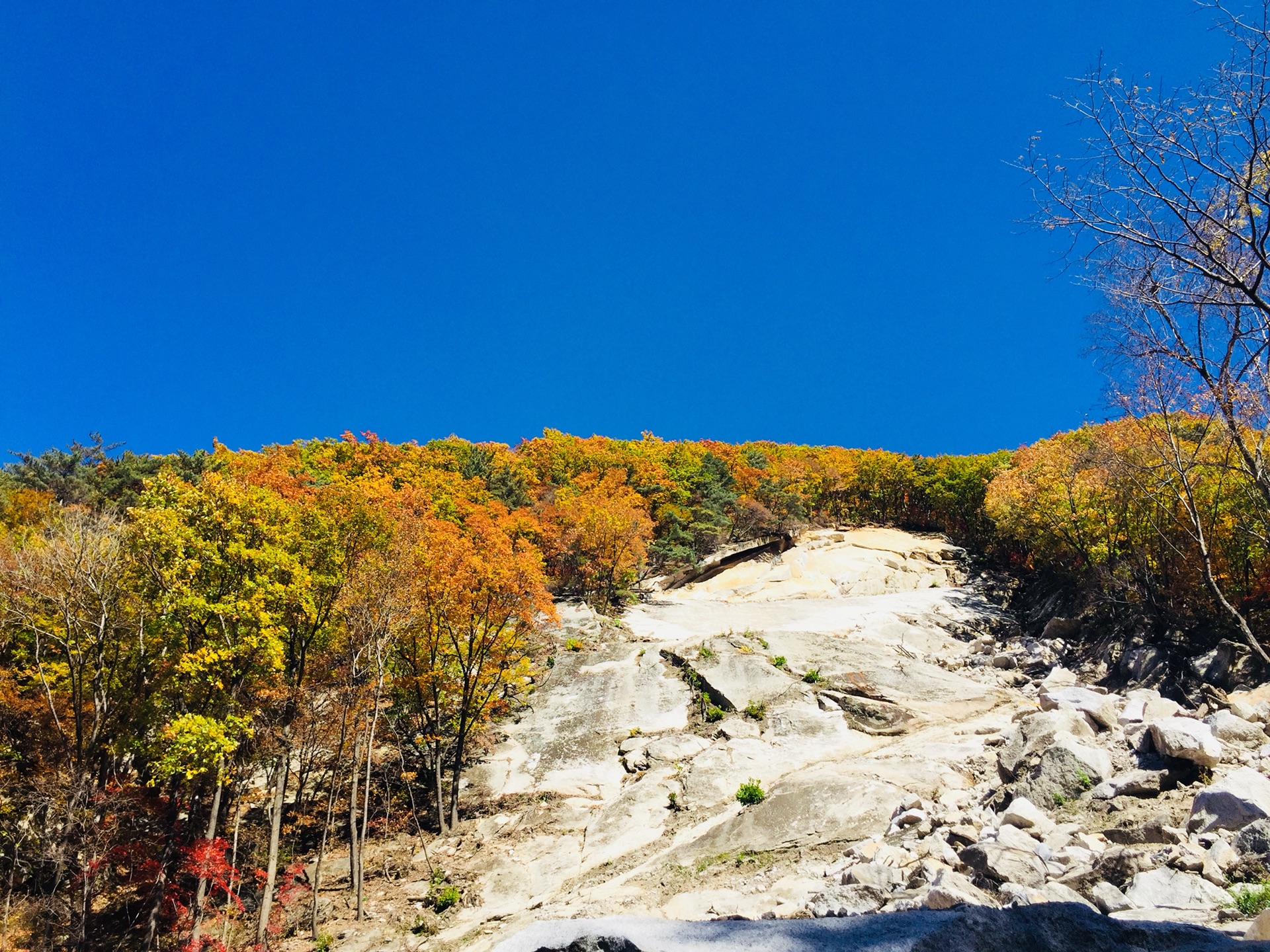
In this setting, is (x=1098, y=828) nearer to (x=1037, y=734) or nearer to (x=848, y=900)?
(x=1037, y=734)

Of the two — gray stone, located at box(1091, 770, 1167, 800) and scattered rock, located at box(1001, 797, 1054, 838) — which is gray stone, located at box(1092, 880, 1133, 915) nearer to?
scattered rock, located at box(1001, 797, 1054, 838)

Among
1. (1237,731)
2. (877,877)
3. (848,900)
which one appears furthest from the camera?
(1237,731)

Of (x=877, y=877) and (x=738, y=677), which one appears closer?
(x=877, y=877)

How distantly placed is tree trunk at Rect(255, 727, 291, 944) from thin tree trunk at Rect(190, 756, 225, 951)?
1332 millimetres

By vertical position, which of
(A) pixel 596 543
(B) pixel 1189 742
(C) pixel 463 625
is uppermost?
(A) pixel 596 543

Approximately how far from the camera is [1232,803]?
27.2 feet

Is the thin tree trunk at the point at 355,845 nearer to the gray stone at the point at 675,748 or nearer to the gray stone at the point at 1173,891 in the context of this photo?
the gray stone at the point at 675,748

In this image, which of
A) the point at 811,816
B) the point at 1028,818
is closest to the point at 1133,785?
the point at 1028,818

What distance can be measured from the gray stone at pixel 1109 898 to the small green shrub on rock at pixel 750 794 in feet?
35.2

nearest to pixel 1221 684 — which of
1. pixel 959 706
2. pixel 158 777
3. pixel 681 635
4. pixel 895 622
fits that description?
pixel 959 706

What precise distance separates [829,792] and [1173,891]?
9.98 m

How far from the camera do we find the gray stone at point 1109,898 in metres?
6.85

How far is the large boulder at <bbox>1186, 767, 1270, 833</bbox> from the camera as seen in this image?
8.12 meters

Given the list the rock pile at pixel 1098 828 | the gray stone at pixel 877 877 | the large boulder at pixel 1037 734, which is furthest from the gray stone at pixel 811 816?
the gray stone at pixel 877 877
